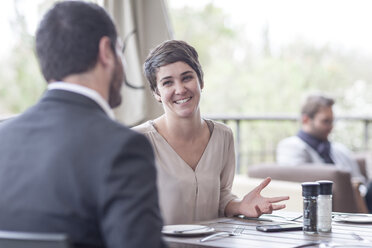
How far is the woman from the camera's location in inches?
95.6

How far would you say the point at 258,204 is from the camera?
2.33 m

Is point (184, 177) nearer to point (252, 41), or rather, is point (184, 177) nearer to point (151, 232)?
point (151, 232)

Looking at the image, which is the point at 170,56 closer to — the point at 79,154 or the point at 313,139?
the point at 79,154

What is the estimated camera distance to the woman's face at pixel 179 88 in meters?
2.49

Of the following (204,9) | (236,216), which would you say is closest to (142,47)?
(236,216)

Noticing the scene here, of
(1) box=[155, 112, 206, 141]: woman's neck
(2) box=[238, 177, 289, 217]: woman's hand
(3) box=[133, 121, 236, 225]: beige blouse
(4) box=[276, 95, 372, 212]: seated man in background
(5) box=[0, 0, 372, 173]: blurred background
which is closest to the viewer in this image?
(2) box=[238, 177, 289, 217]: woman's hand

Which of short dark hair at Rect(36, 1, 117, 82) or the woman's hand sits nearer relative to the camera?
short dark hair at Rect(36, 1, 117, 82)

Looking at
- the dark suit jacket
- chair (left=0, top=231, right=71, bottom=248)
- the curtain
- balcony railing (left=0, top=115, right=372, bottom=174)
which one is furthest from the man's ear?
balcony railing (left=0, top=115, right=372, bottom=174)

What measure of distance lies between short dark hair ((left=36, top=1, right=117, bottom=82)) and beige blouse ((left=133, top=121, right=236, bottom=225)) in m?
1.04

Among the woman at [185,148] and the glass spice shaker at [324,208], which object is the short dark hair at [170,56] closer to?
the woman at [185,148]

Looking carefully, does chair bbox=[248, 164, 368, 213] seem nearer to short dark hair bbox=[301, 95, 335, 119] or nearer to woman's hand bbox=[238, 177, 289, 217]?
short dark hair bbox=[301, 95, 335, 119]

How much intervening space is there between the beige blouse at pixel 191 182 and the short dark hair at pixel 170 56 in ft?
0.80

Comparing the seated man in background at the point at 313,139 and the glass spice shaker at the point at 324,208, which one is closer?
the glass spice shaker at the point at 324,208

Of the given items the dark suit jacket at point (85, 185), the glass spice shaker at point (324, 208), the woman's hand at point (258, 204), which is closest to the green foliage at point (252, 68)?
the woman's hand at point (258, 204)
